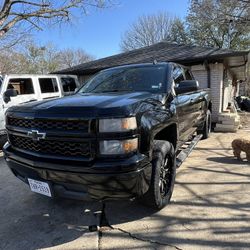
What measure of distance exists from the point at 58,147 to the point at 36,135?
293mm

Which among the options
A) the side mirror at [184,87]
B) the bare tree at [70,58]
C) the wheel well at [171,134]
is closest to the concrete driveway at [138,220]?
the wheel well at [171,134]

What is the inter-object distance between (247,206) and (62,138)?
2.54 m

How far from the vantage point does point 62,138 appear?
2.79 meters

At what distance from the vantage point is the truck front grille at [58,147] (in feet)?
8.94

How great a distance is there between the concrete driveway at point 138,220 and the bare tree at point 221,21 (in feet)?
40.6

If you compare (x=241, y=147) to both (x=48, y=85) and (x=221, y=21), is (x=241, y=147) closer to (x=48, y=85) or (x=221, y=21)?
(x=48, y=85)

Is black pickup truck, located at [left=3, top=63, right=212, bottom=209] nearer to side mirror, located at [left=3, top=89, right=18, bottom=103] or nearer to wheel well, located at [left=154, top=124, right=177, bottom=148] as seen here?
wheel well, located at [left=154, top=124, right=177, bottom=148]

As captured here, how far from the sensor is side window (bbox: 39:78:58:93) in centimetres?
930

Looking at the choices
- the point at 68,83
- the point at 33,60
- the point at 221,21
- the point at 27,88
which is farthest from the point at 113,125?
the point at 33,60

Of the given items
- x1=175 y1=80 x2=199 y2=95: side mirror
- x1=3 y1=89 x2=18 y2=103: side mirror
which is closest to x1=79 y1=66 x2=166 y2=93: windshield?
x1=175 y1=80 x2=199 y2=95: side mirror

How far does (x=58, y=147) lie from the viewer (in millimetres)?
2873

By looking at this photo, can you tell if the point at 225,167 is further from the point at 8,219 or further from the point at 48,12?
the point at 48,12

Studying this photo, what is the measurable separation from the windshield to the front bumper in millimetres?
1538

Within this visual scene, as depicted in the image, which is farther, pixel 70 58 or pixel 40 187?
pixel 70 58
